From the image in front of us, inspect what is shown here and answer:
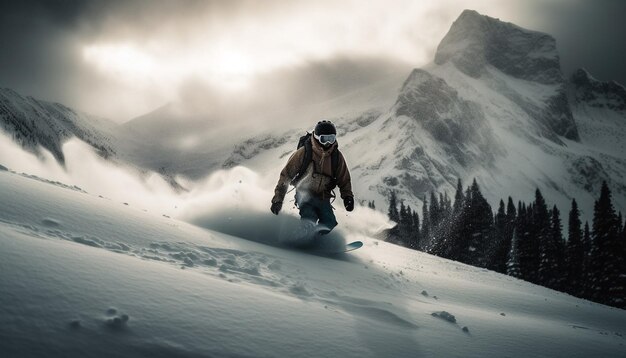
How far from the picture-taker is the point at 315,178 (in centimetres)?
794

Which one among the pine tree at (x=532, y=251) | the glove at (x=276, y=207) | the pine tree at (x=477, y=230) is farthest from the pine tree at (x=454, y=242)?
the glove at (x=276, y=207)

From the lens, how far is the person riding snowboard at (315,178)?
7824mm

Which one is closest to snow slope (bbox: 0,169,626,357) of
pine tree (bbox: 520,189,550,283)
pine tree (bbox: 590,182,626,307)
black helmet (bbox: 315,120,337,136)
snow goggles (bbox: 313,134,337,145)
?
snow goggles (bbox: 313,134,337,145)

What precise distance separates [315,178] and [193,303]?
5590mm

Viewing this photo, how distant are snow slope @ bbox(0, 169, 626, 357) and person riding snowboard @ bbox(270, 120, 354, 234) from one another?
214 centimetres

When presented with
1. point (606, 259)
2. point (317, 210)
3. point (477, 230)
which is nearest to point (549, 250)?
point (606, 259)

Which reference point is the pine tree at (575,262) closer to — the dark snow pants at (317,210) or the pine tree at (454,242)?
the pine tree at (454,242)

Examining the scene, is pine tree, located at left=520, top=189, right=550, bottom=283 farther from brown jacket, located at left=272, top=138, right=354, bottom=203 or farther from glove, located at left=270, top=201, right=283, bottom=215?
glove, located at left=270, top=201, right=283, bottom=215

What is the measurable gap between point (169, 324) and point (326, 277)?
3.02m

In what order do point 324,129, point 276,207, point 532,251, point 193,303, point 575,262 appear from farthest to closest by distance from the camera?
point 575,262 → point 532,251 → point 276,207 → point 324,129 → point 193,303

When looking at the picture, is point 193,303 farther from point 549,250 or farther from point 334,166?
point 549,250

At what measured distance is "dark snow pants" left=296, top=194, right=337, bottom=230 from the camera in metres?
8.00

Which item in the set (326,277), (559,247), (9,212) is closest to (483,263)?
(559,247)

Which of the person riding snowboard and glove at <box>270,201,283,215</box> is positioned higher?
the person riding snowboard
